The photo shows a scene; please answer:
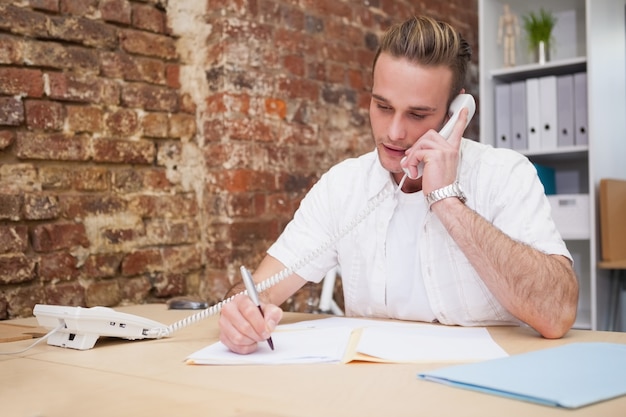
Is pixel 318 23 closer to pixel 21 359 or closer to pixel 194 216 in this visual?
pixel 194 216

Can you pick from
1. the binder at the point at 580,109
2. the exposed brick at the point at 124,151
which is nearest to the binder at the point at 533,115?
the binder at the point at 580,109

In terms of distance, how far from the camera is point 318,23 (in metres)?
2.85

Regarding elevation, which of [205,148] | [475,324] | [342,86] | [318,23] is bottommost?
[475,324]

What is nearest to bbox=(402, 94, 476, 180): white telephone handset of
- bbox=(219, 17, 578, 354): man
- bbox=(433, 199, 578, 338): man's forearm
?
bbox=(219, 17, 578, 354): man

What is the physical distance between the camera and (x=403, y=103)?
167cm

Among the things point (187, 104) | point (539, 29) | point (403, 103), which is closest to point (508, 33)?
point (539, 29)

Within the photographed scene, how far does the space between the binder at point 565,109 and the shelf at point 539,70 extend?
0.06 metres

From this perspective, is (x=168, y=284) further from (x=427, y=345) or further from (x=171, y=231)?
(x=427, y=345)

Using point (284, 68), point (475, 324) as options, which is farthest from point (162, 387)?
point (284, 68)

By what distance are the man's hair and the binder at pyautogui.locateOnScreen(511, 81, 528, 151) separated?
4.46ft

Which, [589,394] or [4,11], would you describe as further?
[4,11]

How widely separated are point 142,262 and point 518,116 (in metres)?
1.75

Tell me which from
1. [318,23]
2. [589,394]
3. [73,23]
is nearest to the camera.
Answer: [589,394]

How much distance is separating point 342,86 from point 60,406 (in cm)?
222
